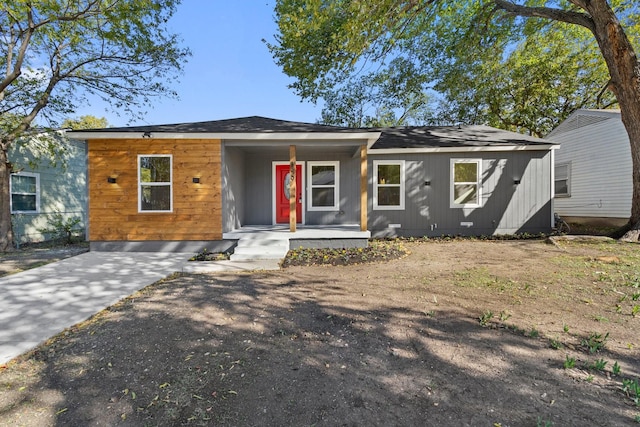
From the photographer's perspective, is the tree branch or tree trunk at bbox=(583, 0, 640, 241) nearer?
tree trunk at bbox=(583, 0, 640, 241)

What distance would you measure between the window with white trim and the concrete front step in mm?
12227

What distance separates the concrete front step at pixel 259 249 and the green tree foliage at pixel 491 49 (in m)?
4.91

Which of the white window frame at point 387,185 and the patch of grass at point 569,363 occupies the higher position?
the white window frame at point 387,185

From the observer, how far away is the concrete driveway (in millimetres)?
3138

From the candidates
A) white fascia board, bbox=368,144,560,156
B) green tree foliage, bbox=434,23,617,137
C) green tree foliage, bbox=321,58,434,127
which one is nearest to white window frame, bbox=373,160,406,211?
white fascia board, bbox=368,144,560,156

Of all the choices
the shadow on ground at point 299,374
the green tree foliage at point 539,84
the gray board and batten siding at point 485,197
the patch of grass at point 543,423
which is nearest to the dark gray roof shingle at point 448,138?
the gray board and batten siding at point 485,197

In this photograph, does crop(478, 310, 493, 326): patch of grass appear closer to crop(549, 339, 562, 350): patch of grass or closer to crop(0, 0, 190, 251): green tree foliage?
crop(549, 339, 562, 350): patch of grass

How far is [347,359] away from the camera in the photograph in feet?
8.35

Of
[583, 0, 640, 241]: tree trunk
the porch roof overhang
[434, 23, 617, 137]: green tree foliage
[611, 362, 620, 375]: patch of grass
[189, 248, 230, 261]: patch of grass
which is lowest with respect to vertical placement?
[611, 362, 620, 375]: patch of grass

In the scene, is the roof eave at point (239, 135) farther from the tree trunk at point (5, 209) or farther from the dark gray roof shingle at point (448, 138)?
the tree trunk at point (5, 209)

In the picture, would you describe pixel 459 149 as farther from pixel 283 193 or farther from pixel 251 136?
pixel 251 136

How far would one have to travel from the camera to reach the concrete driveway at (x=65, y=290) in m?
3.14

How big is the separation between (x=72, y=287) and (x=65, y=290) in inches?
6.1

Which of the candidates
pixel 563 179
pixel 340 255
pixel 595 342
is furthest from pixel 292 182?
pixel 563 179
